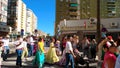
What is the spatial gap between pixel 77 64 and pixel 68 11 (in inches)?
3547

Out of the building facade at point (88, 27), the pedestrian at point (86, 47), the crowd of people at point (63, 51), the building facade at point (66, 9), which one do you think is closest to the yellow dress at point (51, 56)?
the crowd of people at point (63, 51)

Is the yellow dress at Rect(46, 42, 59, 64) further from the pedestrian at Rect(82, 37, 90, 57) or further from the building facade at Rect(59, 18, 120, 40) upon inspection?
the building facade at Rect(59, 18, 120, 40)

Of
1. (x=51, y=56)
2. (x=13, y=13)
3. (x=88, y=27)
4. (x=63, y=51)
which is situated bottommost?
(x=51, y=56)

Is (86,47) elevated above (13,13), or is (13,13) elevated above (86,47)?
→ (13,13)

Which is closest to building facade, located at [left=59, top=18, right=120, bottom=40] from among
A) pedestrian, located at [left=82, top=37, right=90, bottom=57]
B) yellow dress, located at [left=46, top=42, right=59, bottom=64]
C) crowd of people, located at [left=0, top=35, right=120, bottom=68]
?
pedestrian, located at [left=82, top=37, right=90, bottom=57]

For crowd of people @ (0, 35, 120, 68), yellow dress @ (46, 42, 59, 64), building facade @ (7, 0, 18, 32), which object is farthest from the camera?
building facade @ (7, 0, 18, 32)

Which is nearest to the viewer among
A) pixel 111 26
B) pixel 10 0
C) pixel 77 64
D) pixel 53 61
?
pixel 77 64

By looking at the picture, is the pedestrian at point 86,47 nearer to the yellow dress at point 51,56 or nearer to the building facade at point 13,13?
the yellow dress at point 51,56

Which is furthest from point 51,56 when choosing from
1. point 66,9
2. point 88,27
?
point 66,9

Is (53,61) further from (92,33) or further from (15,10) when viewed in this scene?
(15,10)

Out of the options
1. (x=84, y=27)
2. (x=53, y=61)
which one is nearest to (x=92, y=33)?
(x=84, y=27)

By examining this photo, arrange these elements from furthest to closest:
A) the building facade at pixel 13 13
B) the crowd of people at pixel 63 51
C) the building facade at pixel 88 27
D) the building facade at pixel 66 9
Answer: the building facade at pixel 13 13 < the building facade at pixel 66 9 < the building facade at pixel 88 27 < the crowd of people at pixel 63 51

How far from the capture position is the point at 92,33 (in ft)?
226

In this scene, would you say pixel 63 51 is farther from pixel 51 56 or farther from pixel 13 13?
pixel 13 13
